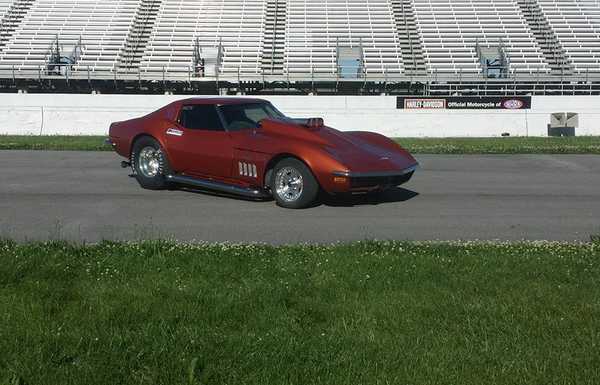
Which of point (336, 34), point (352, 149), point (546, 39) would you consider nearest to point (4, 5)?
point (336, 34)

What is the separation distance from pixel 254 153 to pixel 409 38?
25.8 metres

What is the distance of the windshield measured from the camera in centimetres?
870

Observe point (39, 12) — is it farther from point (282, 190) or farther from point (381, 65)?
point (282, 190)

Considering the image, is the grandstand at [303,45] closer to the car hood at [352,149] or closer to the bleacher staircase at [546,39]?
the bleacher staircase at [546,39]

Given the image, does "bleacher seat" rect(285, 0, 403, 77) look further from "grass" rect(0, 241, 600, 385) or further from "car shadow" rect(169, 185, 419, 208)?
"grass" rect(0, 241, 600, 385)

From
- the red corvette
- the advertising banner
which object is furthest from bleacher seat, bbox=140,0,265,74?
the red corvette

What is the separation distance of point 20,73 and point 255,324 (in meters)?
27.3

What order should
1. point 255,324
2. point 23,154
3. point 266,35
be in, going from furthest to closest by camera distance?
point 266,35 → point 23,154 → point 255,324

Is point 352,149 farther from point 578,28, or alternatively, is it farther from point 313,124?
point 578,28

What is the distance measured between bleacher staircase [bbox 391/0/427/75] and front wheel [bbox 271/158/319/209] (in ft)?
70.5

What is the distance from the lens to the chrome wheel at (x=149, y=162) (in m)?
9.44

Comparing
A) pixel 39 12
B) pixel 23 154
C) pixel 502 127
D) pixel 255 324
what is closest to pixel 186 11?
pixel 39 12

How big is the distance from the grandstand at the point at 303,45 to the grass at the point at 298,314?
23.0 metres

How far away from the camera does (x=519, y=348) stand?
3525 mm
